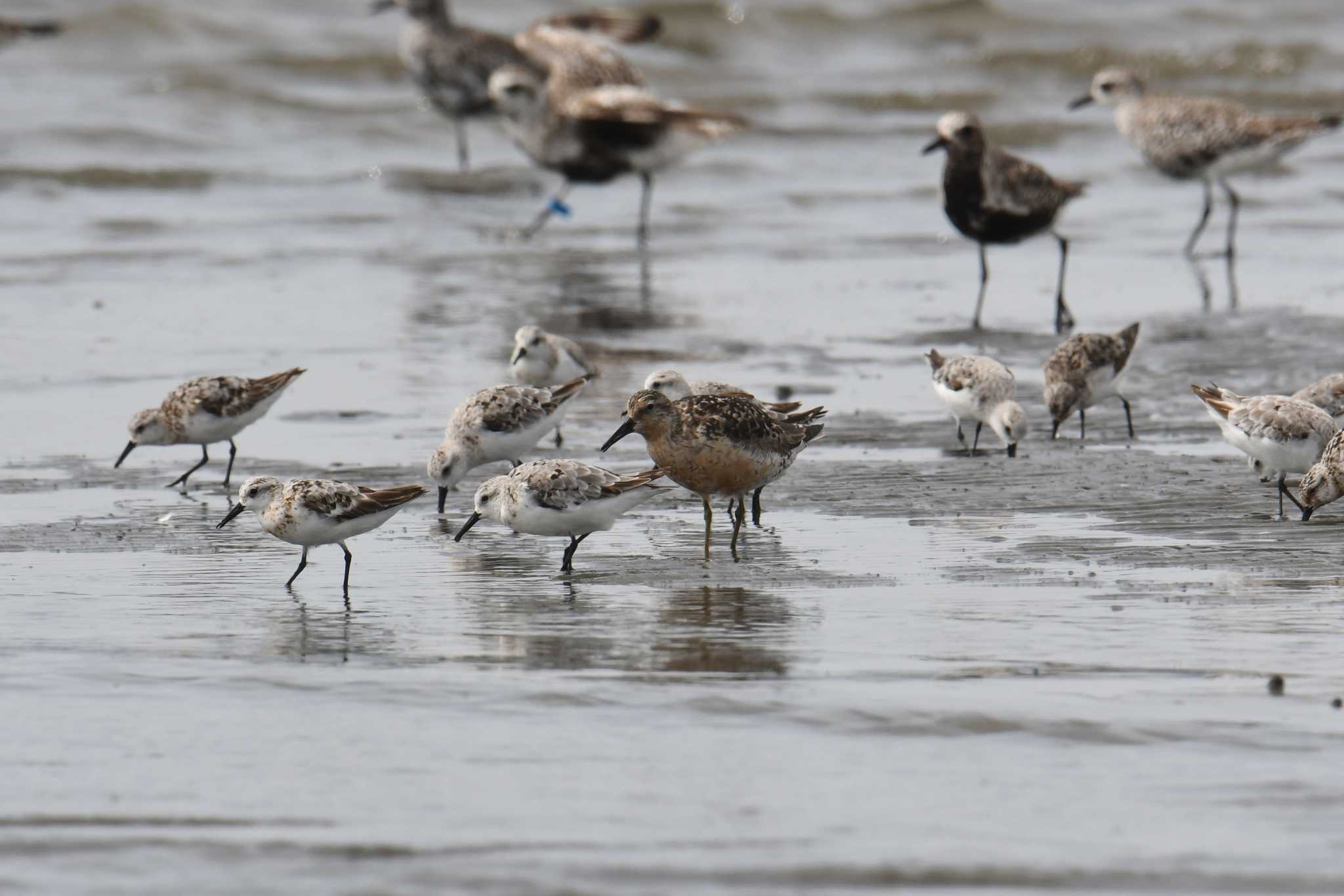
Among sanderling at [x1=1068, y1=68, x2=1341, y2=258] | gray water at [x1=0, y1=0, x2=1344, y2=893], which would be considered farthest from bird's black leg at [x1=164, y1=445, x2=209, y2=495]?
sanderling at [x1=1068, y1=68, x2=1341, y2=258]

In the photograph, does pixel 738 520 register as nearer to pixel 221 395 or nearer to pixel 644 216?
pixel 221 395

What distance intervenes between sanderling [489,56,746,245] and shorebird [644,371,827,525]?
33.3 feet

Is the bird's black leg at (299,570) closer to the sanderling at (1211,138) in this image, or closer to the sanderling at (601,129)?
the sanderling at (601,129)

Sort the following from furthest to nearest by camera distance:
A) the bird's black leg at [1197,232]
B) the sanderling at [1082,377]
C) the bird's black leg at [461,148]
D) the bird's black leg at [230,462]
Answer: the bird's black leg at [461,148]
the bird's black leg at [1197,232]
the sanderling at [1082,377]
the bird's black leg at [230,462]

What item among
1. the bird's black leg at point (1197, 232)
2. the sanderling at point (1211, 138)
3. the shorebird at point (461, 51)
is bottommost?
the bird's black leg at point (1197, 232)

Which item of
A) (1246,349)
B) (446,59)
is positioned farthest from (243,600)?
(446,59)

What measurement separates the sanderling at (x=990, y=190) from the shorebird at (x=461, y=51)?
33.3 feet

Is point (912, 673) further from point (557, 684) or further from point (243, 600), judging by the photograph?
point (243, 600)

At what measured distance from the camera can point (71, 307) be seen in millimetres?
16438

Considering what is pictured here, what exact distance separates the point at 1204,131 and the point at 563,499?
13099 millimetres

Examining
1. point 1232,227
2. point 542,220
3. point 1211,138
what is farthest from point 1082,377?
point 542,220

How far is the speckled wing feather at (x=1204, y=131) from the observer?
20.4 m

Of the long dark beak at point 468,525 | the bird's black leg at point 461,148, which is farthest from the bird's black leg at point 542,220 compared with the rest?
the long dark beak at point 468,525

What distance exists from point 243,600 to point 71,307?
8563 millimetres
